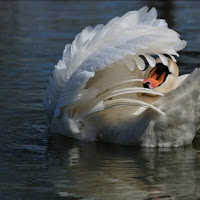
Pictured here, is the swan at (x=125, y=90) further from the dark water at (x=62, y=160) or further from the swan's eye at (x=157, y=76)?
the dark water at (x=62, y=160)

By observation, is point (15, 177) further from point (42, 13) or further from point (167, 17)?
point (42, 13)

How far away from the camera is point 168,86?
25.5 feet

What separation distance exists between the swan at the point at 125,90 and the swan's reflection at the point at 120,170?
0.16 meters

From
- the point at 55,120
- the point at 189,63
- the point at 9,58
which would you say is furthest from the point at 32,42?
the point at 55,120

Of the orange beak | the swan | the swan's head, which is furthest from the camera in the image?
the swan's head

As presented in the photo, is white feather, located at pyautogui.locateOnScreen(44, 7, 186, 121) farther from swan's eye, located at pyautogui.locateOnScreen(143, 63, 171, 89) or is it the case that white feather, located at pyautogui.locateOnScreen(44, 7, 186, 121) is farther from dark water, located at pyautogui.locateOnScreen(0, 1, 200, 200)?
dark water, located at pyautogui.locateOnScreen(0, 1, 200, 200)

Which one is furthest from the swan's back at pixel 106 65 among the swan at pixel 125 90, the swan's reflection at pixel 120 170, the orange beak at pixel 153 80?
the swan's reflection at pixel 120 170

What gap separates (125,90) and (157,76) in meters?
0.89

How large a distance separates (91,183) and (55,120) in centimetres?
177

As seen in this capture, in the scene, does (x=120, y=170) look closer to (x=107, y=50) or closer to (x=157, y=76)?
(x=107, y=50)

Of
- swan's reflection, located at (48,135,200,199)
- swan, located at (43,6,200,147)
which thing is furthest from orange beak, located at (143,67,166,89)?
swan's reflection, located at (48,135,200,199)

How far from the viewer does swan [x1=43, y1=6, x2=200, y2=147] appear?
6.89 metres

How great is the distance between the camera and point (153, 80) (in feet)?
25.2

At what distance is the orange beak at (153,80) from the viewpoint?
757 cm
